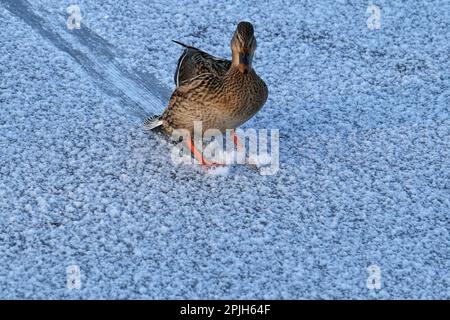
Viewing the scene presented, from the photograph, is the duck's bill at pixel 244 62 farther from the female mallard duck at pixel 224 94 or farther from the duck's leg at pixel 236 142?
the duck's leg at pixel 236 142

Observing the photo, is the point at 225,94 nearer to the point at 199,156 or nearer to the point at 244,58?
the point at 244,58

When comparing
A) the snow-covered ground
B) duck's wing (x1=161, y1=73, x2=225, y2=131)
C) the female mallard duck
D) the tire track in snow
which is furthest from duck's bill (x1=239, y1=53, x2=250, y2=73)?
the tire track in snow

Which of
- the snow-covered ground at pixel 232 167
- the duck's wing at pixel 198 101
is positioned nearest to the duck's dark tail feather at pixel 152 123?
the snow-covered ground at pixel 232 167

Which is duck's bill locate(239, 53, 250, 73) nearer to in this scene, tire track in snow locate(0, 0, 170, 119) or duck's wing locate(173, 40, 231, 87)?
duck's wing locate(173, 40, 231, 87)

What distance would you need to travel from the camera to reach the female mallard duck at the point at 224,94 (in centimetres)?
369

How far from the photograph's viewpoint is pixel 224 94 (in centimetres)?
371

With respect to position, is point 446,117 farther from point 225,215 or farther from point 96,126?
point 96,126

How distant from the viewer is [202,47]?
15.3 feet

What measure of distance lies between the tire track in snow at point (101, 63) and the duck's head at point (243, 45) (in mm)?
720

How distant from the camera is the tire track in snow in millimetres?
4301

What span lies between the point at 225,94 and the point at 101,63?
112 centimetres

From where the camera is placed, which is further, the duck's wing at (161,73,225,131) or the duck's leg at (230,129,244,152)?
the duck's leg at (230,129,244,152)

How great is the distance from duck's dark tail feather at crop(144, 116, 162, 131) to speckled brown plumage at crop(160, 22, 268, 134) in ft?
0.43
